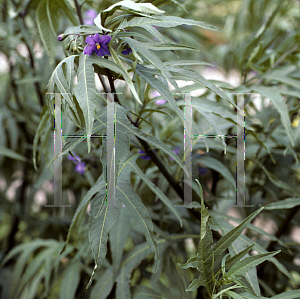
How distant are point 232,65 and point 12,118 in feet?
1.92

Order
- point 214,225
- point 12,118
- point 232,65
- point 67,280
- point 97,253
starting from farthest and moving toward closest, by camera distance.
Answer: point 232,65 → point 12,118 → point 67,280 → point 214,225 → point 97,253

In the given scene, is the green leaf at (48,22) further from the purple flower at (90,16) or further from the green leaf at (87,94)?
the purple flower at (90,16)

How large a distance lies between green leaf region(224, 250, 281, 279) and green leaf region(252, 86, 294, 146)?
0.16m

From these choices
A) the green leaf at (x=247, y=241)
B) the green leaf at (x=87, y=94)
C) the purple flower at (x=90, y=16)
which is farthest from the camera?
the purple flower at (x=90, y=16)

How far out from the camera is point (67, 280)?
A: 472 millimetres

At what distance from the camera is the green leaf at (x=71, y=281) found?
0.45 m

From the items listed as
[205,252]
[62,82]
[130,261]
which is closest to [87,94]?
[62,82]

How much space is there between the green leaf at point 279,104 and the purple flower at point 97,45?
23cm

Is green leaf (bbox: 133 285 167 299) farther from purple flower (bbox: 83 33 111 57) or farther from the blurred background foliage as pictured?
purple flower (bbox: 83 33 111 57)

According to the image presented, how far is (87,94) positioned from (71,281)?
0.36m

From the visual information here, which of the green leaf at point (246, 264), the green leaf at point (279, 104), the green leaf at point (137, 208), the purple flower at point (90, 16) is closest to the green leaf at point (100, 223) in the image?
the green leaf at point (137, 208)

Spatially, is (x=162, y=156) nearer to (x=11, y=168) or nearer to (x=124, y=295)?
(x=124, y=295)

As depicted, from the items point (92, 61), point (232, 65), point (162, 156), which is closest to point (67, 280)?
point (162, 156)

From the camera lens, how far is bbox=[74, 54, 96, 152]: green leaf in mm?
226
